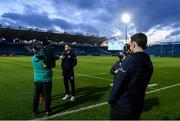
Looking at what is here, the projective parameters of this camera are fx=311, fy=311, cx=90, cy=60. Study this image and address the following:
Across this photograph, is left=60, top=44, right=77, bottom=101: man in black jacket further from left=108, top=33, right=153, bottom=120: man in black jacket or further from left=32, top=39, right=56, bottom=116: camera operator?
left=108, top=33, right=153, bottom=120: man in black jacket

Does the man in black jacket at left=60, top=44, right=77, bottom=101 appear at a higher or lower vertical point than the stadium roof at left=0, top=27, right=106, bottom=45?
lower

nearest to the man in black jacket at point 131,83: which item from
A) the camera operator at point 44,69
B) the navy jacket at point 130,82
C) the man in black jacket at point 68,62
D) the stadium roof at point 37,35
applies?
the navy jacket at point 130,82

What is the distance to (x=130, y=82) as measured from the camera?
450 centimetres

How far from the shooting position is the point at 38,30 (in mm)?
99562

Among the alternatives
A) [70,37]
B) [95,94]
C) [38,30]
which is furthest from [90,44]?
[95,94]

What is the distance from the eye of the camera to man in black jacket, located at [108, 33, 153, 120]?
4.45 metres

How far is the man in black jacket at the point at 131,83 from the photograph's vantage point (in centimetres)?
445

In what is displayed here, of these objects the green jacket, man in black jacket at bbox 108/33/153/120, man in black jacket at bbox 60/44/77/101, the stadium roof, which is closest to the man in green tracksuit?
the green jacket

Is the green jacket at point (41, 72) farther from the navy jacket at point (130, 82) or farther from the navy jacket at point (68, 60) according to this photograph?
the navy jacket at point (130, 82)

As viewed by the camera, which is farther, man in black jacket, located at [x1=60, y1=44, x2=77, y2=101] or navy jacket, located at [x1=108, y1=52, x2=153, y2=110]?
man in black jacket, located at [x1=60, y1=44, x2=77, y2=101]

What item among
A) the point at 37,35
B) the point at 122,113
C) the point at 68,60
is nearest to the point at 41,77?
the point at 68,60

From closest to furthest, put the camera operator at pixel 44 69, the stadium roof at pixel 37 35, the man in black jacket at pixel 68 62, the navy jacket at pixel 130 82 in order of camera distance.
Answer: the navy jacket at pixel 130 82 → the camera operator at pixel 44 69 → the man in black jacket at pixel 68 62 → the stadium roof at pixel 37 35

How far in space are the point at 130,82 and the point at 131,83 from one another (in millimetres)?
20

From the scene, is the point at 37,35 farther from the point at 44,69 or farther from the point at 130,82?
the point at 130,82
